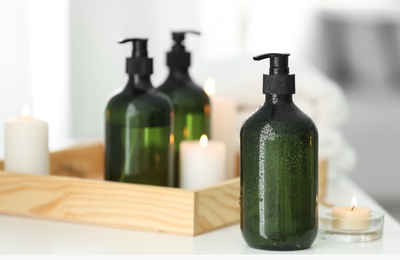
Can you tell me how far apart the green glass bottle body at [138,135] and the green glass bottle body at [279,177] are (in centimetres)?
29

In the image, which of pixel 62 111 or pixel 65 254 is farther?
pixel 62 111

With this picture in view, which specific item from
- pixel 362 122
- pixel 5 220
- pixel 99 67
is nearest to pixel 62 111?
pixel 99 67

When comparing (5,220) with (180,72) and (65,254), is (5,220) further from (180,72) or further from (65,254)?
(180,72)

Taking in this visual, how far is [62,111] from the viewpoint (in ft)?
11.9

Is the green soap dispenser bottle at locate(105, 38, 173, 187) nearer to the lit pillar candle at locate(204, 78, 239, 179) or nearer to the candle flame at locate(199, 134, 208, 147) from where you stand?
the candle flame at locate(199, 134, 208, 147)

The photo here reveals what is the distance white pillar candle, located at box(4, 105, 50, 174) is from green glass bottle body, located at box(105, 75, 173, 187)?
6.0 inches

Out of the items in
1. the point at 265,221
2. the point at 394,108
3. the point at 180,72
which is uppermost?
the point at 180,72

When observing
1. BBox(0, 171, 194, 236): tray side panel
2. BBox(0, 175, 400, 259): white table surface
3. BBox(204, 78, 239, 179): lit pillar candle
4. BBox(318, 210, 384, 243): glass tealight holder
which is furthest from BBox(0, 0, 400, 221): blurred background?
BBox(318, 210, 384, 243): glass tealight holder

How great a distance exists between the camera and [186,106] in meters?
1.55

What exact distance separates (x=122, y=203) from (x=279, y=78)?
329 mm

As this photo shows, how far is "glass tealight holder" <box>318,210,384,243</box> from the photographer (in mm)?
1184

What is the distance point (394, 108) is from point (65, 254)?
11.7 ft

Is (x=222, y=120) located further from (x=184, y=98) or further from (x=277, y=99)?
(x=277, y=99)

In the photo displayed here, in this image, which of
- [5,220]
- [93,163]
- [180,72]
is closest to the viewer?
[5,220]
